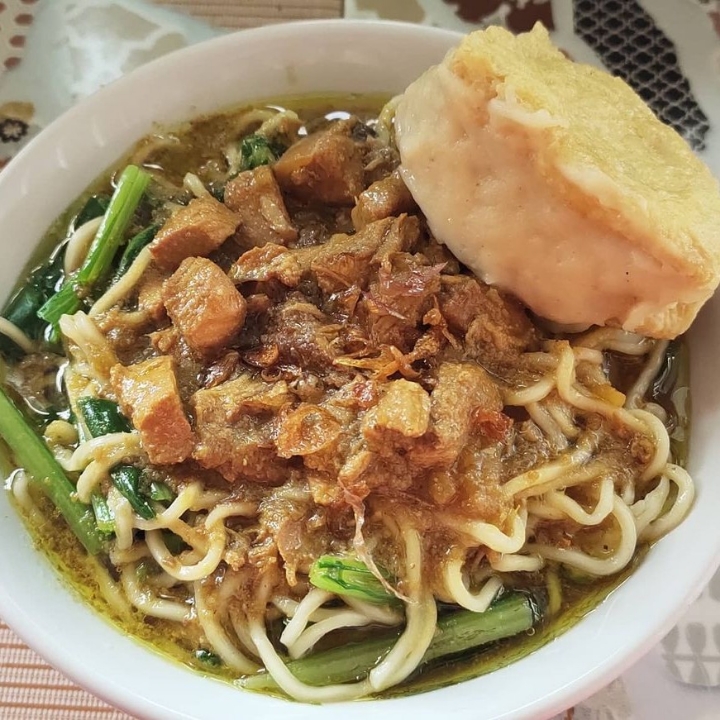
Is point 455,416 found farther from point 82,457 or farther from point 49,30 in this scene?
point 49,30

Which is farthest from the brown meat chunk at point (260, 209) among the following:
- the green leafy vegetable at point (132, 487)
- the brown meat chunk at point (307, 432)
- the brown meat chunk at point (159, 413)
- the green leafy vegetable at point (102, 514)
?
the green leafy vegetable at point (102, 514)

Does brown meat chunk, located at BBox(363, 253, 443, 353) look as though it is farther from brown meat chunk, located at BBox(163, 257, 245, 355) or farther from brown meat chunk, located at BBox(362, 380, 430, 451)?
brown meat chunk, located at BBox(163, 257, 245, 355)

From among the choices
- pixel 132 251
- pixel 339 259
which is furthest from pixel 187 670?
pixel 132 251

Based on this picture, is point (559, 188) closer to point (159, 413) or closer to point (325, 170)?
point (325, 170)

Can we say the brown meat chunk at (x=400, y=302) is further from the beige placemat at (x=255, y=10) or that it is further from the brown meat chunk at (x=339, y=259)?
the beige placemat at (x=255, y=10)

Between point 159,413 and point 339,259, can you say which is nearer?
point 159,413

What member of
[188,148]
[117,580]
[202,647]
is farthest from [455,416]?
[188,148]
